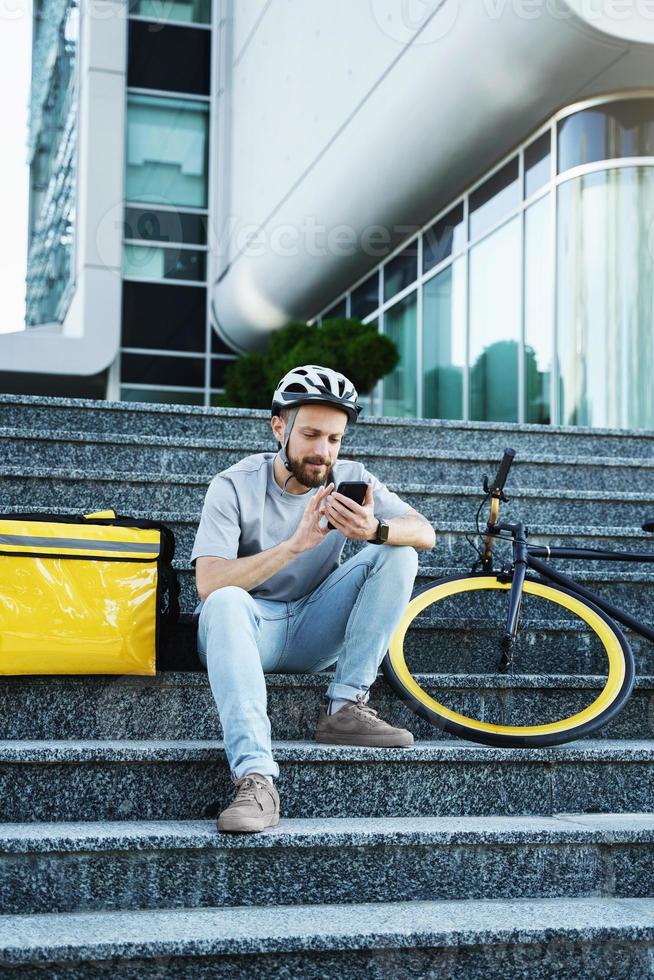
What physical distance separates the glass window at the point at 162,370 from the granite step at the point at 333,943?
15.0 metres

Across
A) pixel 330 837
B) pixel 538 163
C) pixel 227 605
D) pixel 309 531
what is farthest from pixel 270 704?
pixel 538 163

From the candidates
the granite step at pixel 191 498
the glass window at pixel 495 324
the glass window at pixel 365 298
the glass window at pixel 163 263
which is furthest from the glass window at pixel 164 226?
the granite step at pixel 191 498

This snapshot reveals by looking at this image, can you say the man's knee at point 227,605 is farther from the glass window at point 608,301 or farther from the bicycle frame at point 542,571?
the glass window at point 608,301

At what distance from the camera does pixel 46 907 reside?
2713 mm

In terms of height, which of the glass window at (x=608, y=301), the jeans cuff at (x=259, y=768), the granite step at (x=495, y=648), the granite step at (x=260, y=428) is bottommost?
the jeans cuff at (x=259, y=768)

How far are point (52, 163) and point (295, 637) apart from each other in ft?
78.6

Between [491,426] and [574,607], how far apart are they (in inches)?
87.3

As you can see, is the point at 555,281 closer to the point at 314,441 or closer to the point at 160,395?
the point at 314,441

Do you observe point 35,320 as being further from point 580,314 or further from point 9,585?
point 9,585

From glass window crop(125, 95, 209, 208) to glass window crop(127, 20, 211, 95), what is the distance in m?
0.32

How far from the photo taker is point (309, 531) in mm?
3373

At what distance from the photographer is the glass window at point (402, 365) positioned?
13094 millimetres

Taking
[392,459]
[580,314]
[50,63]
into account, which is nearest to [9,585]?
[392,459]

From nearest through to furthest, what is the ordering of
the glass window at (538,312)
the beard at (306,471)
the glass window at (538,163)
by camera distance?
the beard at (306,471) < the glass window at (538,312) < the glass window at (538,163)
